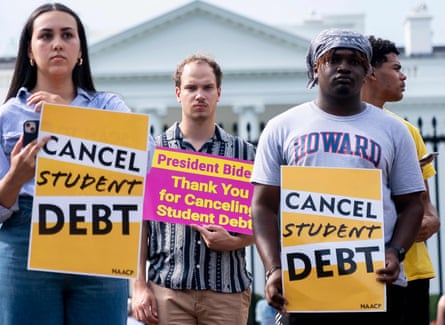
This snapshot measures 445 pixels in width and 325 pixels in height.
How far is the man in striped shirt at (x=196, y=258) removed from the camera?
5.01 metres

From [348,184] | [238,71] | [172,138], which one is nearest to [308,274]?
[348,184]

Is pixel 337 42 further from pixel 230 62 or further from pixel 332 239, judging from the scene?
pixel 230 62

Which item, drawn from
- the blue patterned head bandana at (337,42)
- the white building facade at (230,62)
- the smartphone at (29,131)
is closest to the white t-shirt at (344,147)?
the blue patterned head bandana at (337,42)

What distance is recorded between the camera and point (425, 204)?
494 centimetres

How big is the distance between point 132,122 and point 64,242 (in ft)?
1.54

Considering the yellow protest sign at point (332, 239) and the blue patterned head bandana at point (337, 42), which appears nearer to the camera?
the yellow protest sign at point (332, 239)

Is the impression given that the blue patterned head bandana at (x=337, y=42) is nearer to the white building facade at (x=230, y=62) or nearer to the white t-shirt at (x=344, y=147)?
the white t-shirt at (x=344, y=147)

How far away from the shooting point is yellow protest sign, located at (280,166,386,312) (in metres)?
3.81

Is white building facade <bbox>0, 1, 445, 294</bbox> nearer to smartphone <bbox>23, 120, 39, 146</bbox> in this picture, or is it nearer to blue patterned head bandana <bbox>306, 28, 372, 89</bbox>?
blue patterned head bandana <bbox>306, 28, 372, 89</bbox>

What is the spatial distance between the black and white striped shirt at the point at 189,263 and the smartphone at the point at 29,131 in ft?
4.48

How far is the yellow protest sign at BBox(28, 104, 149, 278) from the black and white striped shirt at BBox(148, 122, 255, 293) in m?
1.19

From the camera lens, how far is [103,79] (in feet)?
139

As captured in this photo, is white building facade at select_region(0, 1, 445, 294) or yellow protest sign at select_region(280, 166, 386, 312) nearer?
yellow protest sign at select_region(280, 166, 386, 312)

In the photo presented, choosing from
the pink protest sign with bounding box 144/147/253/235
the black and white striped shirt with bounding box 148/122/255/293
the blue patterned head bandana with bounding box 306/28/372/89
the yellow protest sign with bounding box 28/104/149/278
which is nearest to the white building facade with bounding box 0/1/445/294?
the pink protest sign with bounding box 144/147/253/235
